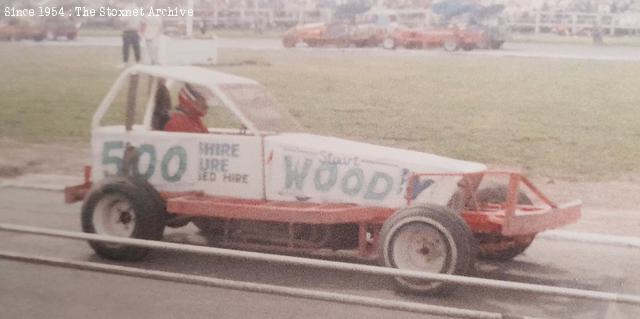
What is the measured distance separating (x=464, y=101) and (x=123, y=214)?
3126mm

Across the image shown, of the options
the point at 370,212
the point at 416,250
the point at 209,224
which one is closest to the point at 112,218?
the point at 209,224

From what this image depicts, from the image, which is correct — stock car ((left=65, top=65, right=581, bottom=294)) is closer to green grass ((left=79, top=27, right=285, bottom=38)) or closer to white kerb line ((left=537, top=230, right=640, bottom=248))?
white kerb line ((left=537, top=230, right=640, bottom=248))

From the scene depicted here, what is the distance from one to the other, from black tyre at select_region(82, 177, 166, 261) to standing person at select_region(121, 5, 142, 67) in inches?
100

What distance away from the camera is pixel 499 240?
6.98 m

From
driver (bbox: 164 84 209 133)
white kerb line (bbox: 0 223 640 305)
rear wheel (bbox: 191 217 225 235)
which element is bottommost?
rear wheel (bbox: 191 217 225 235)

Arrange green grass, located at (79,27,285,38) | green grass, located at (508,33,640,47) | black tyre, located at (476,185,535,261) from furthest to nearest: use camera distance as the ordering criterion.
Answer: green grass, located at (79,27,285,38)
green grass, located at (508,33,640,47)
black tyre, located at (476,185,535,261)

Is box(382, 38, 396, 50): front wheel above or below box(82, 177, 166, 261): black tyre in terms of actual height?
above

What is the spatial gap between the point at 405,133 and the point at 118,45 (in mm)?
2867

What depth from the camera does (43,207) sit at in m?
9.25

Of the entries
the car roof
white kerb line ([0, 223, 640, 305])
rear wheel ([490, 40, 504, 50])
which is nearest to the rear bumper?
white kerb line ([0, 223, 640, 305])

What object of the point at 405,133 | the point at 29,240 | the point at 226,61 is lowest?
the point at 29,240

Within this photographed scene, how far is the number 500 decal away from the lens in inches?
285

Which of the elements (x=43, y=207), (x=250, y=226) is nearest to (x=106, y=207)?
(x=250, y=226)

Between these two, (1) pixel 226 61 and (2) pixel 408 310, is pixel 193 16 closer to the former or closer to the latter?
(1) pixel 226 61
